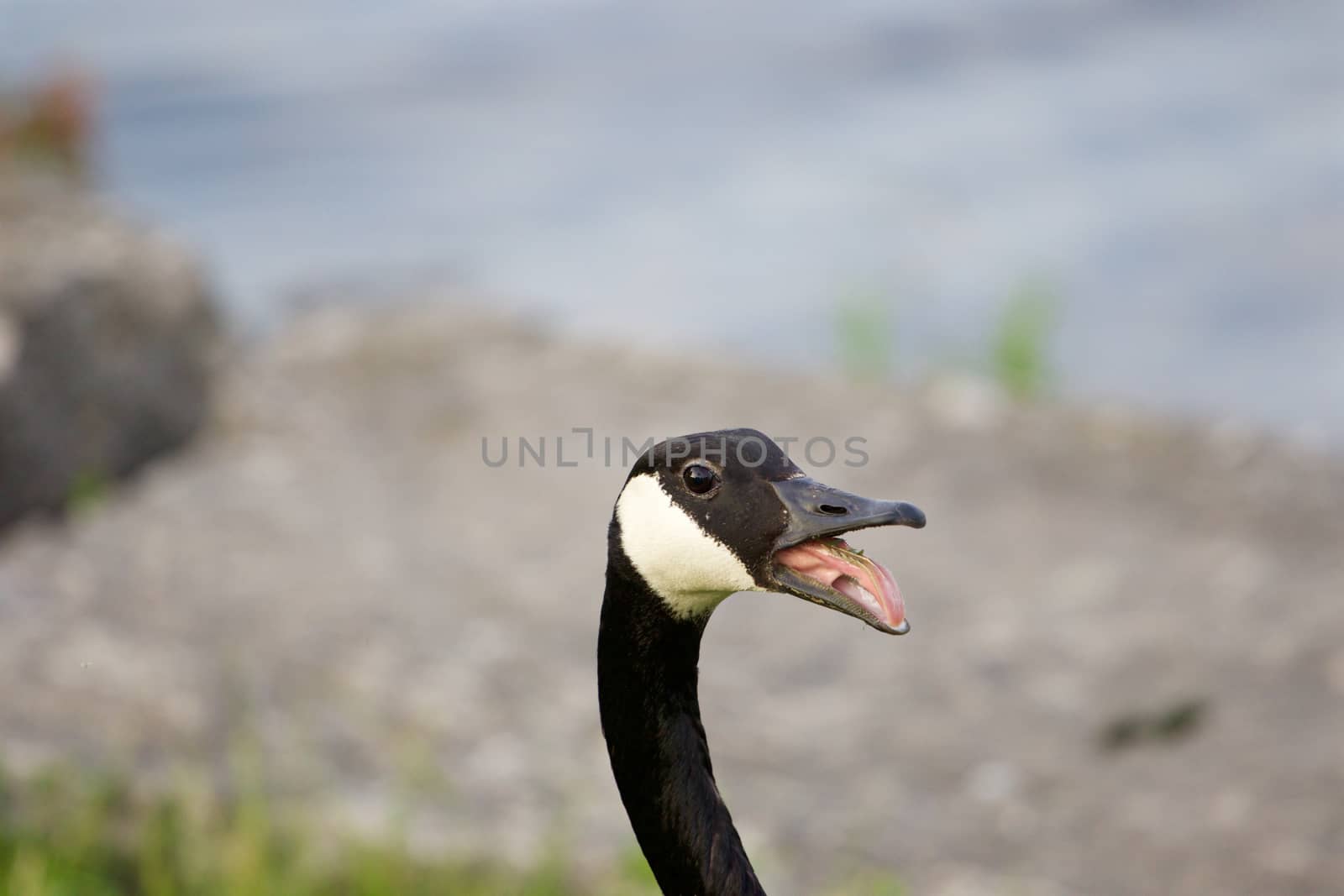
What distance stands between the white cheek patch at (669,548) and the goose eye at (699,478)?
1.5 inches

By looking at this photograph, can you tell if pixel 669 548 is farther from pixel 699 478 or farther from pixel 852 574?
pixel 852 574

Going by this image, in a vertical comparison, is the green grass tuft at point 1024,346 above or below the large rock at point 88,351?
below

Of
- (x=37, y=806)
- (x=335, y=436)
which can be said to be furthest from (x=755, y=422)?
(x=37, y=806)

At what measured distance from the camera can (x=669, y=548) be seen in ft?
7.00

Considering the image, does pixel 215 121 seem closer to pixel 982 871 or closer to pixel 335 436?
pixel 335 436

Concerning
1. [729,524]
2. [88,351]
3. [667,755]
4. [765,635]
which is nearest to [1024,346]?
[765,635]

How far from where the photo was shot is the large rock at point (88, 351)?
Result: 6027 millimetres

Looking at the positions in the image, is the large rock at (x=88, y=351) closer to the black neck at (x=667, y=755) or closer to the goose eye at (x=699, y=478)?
the black neck at (x=667, y=755)

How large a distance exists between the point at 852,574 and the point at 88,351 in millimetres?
5207

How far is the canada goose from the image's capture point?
6.84 ft

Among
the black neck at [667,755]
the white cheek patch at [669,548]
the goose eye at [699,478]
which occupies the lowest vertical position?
the black neck at [667,755]

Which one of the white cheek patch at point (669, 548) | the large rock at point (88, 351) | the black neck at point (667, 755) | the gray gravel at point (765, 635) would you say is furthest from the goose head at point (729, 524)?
the large rock at point (88, 351)

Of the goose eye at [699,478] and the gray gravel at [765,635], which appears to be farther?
the gray gravel at [765,635]

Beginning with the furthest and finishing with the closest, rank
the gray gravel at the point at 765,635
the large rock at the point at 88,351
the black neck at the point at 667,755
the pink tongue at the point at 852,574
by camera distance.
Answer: the large rock at the point at 88,351 < the gray gravel at the point at 765,635 < the black neck at the point at 667,755 < the pink tongue at the point at 852,574
